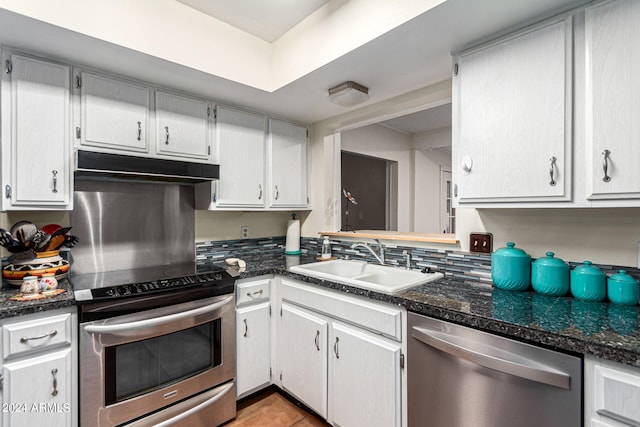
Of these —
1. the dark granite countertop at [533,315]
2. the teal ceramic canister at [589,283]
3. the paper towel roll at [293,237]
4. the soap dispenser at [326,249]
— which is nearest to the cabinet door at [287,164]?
the paper towel roll at [293,237]

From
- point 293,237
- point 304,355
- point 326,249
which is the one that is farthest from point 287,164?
point 304,355

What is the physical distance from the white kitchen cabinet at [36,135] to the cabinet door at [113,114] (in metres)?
0.08

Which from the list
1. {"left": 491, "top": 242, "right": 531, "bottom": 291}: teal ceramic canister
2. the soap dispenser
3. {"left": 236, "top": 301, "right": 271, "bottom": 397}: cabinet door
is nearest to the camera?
{"left": 491, "top": 242, "right": 531, "bottom": 291}: teal ceramic canister

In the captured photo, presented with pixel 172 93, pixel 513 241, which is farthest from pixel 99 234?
pixel 513 241

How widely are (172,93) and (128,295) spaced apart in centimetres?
132

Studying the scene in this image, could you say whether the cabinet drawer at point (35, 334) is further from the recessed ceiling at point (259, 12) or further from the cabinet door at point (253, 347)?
the recessed ceiling at point (259, 12)

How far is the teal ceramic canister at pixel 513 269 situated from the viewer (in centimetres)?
150

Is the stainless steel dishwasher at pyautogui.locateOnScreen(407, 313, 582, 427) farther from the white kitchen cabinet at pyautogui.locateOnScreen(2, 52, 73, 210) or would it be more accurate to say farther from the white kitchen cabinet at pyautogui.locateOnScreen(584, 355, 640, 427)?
the white kitchen cabinet at pyautogui.locateOnScreen(2, 52, 73, 210)

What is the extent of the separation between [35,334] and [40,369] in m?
0.16

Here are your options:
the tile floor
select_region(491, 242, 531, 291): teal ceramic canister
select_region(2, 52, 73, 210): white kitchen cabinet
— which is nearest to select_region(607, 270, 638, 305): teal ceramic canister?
select_region(491, 242, 531, 291): teal ceramic canister

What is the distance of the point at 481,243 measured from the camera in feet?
5.82

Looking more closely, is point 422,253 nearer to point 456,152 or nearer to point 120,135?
point 456,152

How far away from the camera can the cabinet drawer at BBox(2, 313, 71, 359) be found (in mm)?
1299

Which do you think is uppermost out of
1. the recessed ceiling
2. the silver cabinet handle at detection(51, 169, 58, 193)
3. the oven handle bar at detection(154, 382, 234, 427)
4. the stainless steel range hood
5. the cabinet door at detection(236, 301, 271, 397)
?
the recessed ceiling
